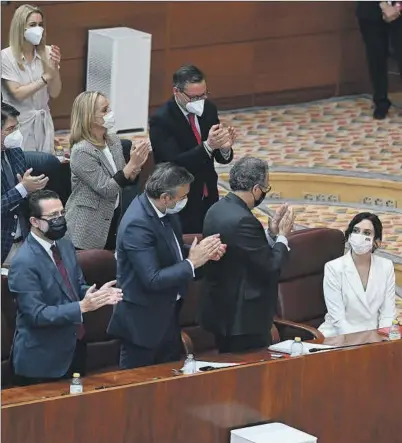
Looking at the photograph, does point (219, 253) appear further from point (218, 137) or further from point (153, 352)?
point (218, 137)

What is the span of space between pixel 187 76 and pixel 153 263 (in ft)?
4.21

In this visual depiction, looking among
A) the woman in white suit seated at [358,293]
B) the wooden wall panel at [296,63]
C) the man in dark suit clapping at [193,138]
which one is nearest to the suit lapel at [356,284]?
the woman in white suit seated at [358,293]

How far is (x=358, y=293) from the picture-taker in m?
6.48

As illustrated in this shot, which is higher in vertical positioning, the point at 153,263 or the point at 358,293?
the point at 153,263

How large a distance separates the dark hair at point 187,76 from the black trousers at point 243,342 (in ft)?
4.21

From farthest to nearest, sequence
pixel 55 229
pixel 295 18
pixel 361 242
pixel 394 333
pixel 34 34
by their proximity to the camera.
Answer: pixel 295 18, pixel 34 34, pixel 361 242, pixel 394 333, pixel 55 229

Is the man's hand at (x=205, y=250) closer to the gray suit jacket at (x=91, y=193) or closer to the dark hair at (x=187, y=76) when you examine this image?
the gray suit jacket at (x=91, y=193)

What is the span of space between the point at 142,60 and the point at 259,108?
1332mm

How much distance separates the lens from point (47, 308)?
5.37m

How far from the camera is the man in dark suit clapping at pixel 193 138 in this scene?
21.4 feet

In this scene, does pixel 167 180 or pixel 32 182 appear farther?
pixel 32 182

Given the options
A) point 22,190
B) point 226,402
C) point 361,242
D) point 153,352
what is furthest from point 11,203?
point 361,242

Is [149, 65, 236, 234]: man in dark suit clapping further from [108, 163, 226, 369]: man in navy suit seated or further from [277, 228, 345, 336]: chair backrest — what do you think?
[108, 163, 226, 369]: man in navy suit seated

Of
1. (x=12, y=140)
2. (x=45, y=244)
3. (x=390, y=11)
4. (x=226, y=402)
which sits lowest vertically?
(x=226, y=402)
